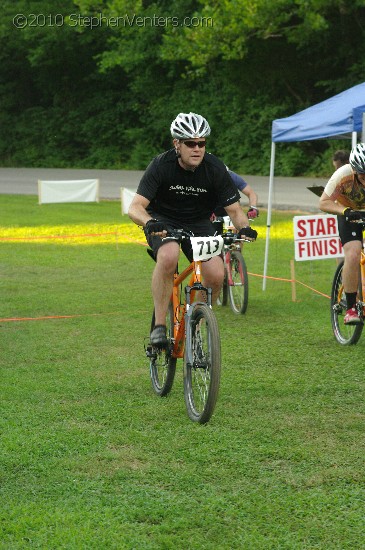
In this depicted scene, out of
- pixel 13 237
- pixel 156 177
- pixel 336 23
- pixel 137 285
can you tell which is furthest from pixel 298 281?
pixel 336 23

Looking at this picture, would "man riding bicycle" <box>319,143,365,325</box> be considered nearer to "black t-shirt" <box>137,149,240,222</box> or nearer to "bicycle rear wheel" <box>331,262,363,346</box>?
"bicycle rear wheel" <box>331,262,363,346</box>

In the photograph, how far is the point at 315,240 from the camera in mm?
11859

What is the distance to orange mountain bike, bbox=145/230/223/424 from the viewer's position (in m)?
6.21

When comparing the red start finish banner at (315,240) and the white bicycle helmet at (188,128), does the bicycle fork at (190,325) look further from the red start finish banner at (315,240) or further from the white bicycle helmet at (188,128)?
the red start finish banner at (315,240)

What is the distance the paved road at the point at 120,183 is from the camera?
2808cm

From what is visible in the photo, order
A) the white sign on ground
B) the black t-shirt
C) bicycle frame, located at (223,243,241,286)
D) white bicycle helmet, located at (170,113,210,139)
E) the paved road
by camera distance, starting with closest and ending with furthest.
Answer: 1. white bicycle helmet, located at (170,113,210,139)
2. the black t-shirt
3. bicycle frame, located at (223,243,241,286)
4. the paved road
5. the white sign on ground

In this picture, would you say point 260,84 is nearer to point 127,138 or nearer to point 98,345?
point 127,138

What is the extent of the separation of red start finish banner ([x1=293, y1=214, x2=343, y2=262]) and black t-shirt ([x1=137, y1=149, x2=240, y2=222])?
16.0 ft

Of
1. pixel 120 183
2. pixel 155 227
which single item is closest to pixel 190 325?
pixel 155 227

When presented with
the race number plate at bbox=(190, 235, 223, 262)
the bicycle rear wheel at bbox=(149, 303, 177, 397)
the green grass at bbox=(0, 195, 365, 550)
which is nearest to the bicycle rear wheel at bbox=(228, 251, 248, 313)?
the green grass at bbox=(0, 195, 365, 550)

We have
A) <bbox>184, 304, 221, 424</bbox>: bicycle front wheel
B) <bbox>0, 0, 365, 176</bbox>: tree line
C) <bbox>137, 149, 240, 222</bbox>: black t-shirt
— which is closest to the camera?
<bbox>184, 304, 221, 424</bbox>: bicycle front wheel

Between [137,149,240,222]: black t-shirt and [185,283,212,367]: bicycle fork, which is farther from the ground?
[137,149,240,222]: black t-shirt

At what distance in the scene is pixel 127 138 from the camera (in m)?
45.8

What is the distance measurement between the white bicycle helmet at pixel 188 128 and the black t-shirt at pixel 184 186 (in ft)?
0.73
